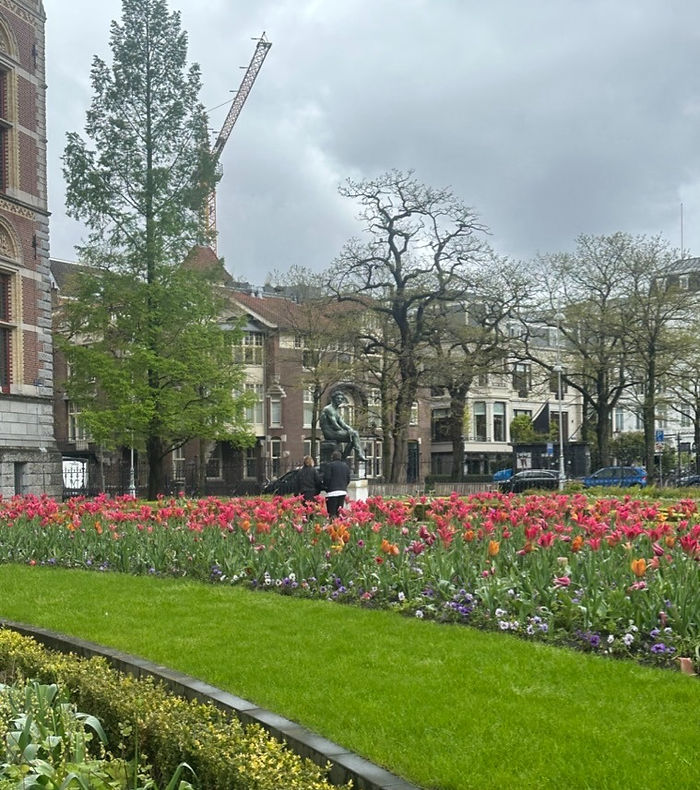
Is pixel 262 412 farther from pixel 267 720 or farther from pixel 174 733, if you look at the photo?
pixel 174 733

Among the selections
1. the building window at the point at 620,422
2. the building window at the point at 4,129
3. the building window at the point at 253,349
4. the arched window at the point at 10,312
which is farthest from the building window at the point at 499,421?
the building window at the point at 4,129

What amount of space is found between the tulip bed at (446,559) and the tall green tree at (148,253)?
17890 mm

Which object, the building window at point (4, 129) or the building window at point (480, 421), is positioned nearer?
the building window at point (4, 129)

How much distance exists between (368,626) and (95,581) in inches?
194

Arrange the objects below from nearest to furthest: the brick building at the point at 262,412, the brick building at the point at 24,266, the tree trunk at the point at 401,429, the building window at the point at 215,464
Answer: the brick building at the point at 24,266 < the tree trunk at the point at 401,429 < the brick building at the point at 262,412 < the building window at the point at 215,464

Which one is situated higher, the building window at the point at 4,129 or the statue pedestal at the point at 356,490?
the building window at the point at 4,129

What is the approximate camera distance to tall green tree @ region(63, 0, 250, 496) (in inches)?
1357

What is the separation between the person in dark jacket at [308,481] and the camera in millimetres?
18438

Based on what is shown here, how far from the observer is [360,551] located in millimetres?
11312

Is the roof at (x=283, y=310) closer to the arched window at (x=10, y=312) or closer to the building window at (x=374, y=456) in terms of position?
the building window at (x=374, y=456)

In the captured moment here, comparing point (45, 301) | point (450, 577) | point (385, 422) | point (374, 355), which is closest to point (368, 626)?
point (450, 577)

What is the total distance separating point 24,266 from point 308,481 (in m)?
17.8

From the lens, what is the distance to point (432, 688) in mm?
6559

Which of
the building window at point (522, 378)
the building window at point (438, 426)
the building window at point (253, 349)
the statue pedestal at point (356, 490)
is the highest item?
the building window at point (253, 349)
